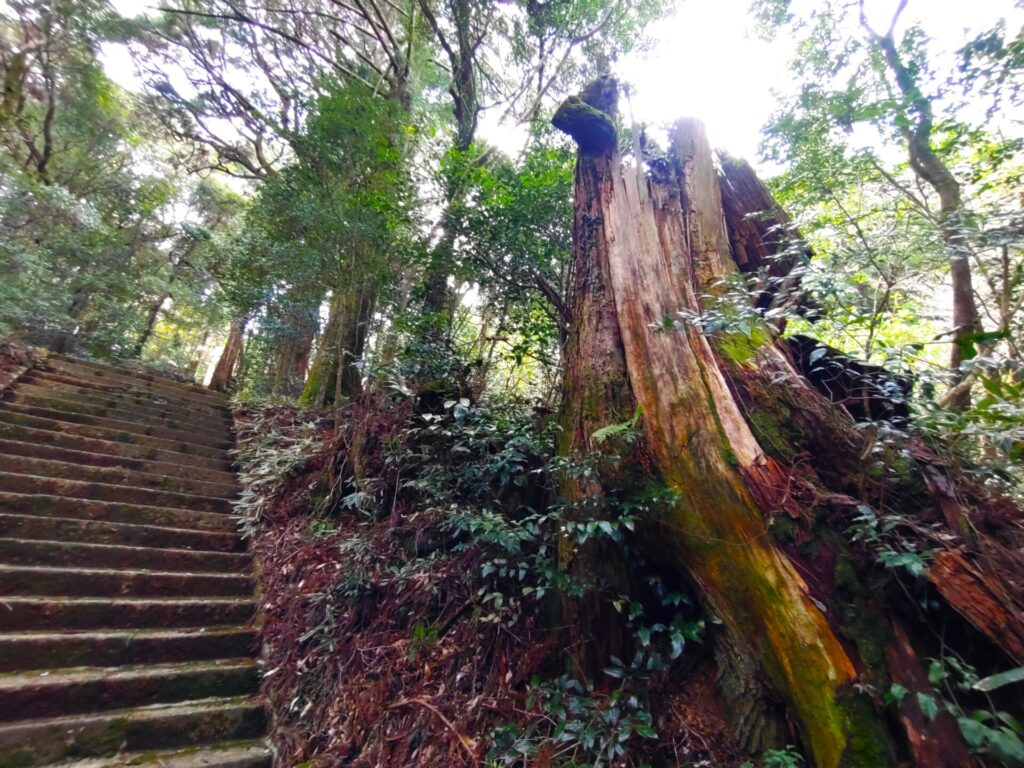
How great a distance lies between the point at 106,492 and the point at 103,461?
0.74 metres

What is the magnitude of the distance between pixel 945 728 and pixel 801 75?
19.0 ft

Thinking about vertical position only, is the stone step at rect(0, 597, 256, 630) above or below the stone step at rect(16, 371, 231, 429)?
below

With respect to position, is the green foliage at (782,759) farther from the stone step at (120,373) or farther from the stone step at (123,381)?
the stone step at (120,373)

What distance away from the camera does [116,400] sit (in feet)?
20.9

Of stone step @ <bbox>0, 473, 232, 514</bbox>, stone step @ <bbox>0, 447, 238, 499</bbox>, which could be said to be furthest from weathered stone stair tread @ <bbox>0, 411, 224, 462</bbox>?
stone step @ <bbox>0, 473, 232, 514</bbox>

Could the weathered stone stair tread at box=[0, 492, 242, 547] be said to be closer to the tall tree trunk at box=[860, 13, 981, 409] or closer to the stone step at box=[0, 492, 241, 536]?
the stone step at box=[0, 492, 241, 536]

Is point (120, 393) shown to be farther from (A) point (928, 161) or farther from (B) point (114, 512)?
(A) point (928, 161)

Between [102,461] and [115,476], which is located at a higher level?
[102,461]

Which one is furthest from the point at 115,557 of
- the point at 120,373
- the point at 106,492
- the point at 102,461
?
the point at 120,373

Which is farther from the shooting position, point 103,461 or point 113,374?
point 113,374

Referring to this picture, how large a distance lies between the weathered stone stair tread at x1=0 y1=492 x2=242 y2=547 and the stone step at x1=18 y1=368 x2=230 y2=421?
326cm

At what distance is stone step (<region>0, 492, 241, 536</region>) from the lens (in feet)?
12.0

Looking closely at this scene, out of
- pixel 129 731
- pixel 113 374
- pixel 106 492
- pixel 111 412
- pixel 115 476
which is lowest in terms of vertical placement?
pixel 129 731

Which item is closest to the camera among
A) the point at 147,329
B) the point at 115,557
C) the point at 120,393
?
the point at 115,557
